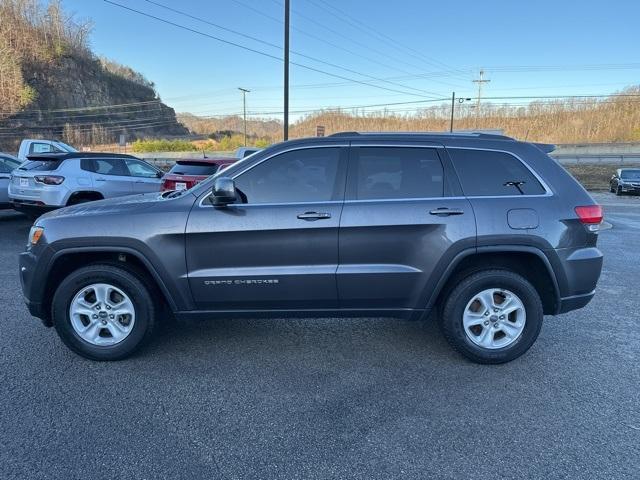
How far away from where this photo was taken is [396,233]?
346cm

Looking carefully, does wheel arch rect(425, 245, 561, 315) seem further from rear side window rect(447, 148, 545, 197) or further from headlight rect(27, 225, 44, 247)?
headlight rect(27, 225, 44, 247)

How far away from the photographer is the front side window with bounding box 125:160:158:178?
1009 centimetres

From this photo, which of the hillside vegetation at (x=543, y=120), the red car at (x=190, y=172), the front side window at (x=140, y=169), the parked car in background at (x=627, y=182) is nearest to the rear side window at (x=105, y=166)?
the front side window at (x=140, y=169)

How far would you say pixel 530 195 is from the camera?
11.7 ft

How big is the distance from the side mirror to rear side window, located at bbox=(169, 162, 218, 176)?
5928 millimetres

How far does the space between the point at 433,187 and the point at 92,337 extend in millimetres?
3067

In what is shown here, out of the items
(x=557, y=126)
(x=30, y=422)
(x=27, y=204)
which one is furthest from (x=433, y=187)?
(x=557, y=126)

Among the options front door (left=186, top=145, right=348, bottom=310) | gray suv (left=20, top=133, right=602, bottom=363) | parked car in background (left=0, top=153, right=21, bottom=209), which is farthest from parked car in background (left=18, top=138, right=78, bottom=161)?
front door (left=186, top=145, right=348, bottom=310)

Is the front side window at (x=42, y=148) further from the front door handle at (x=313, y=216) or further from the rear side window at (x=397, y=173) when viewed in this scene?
the rear side window at (x=397, y=173)

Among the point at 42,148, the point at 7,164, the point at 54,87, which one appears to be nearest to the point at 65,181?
the point at 7,164

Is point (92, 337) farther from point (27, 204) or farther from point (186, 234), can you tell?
point (27, 204)

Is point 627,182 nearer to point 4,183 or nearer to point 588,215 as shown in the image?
point 588,215

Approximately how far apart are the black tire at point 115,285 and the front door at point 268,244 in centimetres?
44

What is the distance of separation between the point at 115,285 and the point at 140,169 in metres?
7.53
